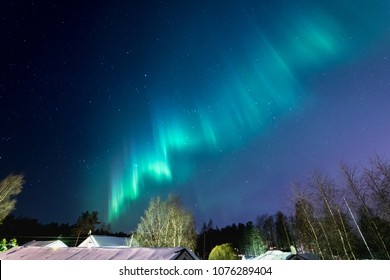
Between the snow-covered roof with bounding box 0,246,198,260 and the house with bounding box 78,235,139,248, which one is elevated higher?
the house with bounding box 78,235,139,248

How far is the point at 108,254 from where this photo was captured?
→ 496 cm

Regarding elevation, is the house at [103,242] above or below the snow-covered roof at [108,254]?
above

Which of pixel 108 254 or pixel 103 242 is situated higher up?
pixel 103 242

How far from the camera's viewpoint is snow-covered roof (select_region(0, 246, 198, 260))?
4.67 meters

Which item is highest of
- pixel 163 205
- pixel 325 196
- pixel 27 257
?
pixel 163 205

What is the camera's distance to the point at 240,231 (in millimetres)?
38000

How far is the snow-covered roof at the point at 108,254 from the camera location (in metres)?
4.67

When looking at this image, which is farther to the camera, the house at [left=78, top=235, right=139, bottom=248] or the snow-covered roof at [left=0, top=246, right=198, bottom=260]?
the house at [left=78, top=235, right=139, bottom=248]

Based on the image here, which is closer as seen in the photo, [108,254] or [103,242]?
[108,254]
